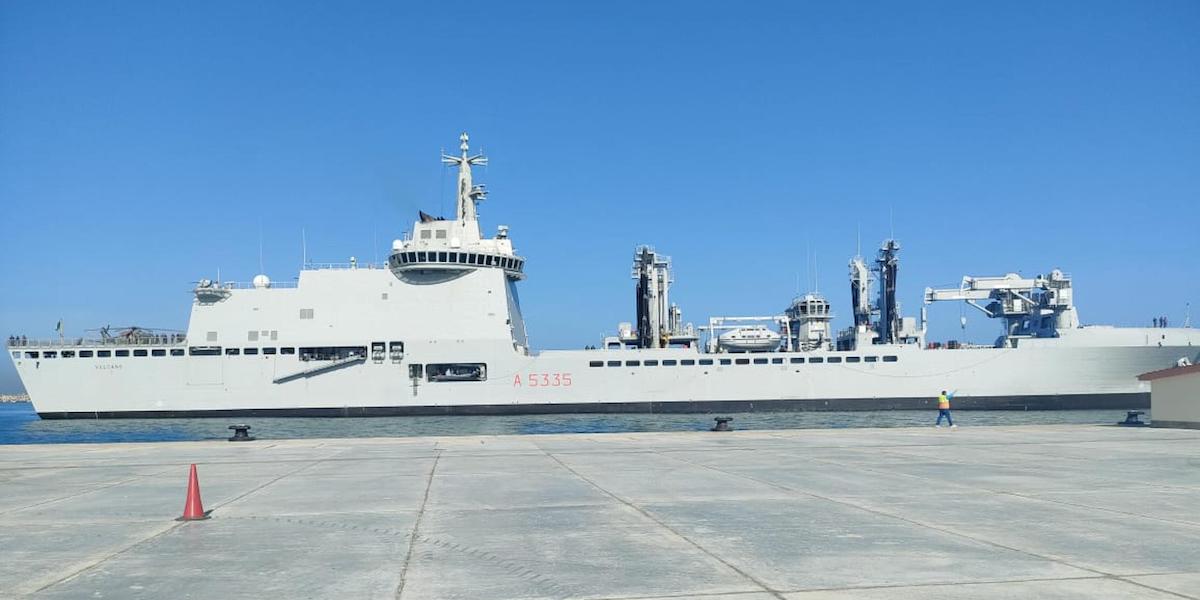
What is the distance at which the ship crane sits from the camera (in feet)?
149

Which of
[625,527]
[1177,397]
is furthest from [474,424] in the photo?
[625,527]

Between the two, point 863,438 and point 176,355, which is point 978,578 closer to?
point 863,438

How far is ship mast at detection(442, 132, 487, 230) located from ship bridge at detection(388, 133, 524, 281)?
62 centimetres

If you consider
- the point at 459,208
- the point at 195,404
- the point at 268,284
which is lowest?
the point at 195,404

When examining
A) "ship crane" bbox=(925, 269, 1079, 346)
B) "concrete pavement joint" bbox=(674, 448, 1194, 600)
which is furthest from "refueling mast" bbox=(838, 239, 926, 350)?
"concrete pavement joint" bbox=(674, 448, 1194, 600)

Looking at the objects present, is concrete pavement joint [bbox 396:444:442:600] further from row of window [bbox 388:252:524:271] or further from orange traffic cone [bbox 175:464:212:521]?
row of window [bbox 388:252:524:271]

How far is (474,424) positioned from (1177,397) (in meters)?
25.8

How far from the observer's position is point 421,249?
4288 centimetres

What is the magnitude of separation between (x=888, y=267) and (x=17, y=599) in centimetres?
4954

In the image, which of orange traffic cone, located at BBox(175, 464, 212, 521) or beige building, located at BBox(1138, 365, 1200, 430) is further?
beige building, located at BBox(1138, 365, 1200, 430)

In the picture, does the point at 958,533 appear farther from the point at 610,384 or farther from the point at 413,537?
the point at 610,384

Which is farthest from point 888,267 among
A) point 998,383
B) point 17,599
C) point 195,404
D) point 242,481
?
point 17,599

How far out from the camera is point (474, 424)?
36.6m

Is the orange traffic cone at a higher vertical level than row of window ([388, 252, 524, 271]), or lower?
lower
